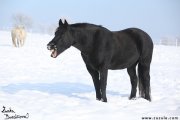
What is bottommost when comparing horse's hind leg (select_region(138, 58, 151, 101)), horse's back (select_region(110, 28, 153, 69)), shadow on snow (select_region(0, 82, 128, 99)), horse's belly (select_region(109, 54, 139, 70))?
shadow on snow (select_region(0, 82, 128, 99))

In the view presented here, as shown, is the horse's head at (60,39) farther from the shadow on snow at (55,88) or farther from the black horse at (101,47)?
the shadow on snow at (55,88)

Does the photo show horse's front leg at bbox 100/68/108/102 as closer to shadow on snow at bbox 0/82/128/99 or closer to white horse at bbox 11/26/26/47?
shadow on snow at bbox 0/82/128/99

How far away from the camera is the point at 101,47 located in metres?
6.66

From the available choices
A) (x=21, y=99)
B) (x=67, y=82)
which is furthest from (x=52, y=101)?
(x=67, y=82)

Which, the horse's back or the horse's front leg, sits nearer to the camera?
the horse's front leg

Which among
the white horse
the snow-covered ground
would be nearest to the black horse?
the snow-covered ground

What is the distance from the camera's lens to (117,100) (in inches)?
290

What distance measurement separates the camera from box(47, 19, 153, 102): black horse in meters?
6.67

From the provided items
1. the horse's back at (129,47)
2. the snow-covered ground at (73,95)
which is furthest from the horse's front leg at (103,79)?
the horse's back at (129,47)

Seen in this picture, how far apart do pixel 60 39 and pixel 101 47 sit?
30.9 inches

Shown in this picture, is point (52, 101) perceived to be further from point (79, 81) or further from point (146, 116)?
point (79, 81)

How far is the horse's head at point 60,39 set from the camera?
6645mm

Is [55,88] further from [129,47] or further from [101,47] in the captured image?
[101,47]

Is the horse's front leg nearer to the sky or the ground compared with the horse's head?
nearer to the ground
